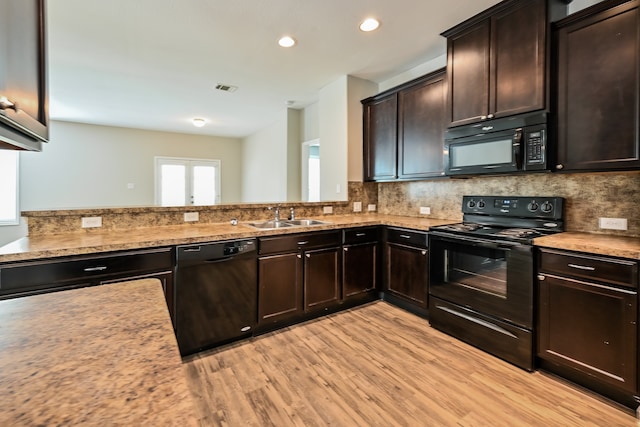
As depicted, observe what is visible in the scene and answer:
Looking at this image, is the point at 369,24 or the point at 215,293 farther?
the point at 369,24

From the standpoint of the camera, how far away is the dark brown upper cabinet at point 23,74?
2.09 ft

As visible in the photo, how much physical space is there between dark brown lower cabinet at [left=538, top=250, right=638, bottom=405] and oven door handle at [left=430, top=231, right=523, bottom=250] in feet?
0.68

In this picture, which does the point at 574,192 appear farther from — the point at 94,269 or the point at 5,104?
the point at 94,269

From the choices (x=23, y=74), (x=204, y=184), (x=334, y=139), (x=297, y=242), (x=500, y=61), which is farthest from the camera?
(x=204, y=184)

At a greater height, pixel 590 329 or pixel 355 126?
pixel 355 126

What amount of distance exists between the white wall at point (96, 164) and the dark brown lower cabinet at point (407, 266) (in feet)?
20.5

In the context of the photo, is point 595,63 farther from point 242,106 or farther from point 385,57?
point 242,106

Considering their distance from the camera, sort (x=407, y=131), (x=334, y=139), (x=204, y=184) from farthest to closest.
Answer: (x=204, y=184) < (x=334, y=139) < (x=407, y=131)

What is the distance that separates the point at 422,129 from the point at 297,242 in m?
1.77

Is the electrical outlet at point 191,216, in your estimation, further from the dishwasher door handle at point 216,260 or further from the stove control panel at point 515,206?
the stove control panel at point 515,206

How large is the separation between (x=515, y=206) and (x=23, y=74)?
3.05 m

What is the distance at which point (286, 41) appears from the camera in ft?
9.67

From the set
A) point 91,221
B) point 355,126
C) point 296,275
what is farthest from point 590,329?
point 91,221

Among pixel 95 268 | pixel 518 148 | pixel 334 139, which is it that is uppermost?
pixel 334 139
